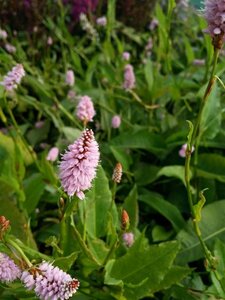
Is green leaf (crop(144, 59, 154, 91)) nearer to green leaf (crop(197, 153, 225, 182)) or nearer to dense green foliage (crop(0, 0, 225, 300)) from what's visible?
dense green foliage (crop(0, 0, 225, 300))

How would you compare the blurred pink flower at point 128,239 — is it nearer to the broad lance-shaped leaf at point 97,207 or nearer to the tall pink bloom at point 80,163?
the broad lance-shaped leaf at point 97,207

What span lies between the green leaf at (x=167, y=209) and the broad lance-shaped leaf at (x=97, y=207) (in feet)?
0.78

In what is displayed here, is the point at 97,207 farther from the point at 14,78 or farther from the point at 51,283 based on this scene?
the point at 51,283

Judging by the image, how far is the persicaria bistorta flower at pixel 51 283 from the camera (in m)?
0.69

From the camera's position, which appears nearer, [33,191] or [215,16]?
[215,16]

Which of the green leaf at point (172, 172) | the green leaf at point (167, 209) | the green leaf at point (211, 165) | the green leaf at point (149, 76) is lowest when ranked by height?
the green leaf at point (167, 209)

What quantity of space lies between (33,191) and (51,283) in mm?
691

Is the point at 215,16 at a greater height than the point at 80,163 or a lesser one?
greater

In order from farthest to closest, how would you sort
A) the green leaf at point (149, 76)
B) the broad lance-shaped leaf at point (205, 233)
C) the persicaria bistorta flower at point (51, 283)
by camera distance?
1. the green leaf at point (149, 76)
2. the broad lance-shaped leaf at point (205, 233)
3. the persicaria bistorta flower at point (51, 283)

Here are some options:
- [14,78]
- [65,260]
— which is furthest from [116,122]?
[65,260]

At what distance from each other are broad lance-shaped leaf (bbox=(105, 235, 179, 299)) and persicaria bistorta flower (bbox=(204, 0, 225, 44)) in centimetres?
44

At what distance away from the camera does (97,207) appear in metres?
1.22

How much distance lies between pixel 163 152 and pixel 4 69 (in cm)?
73

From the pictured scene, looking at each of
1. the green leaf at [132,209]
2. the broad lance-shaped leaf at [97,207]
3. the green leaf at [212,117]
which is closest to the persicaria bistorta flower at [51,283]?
the broad lance-shaped leaf at [97,207]
